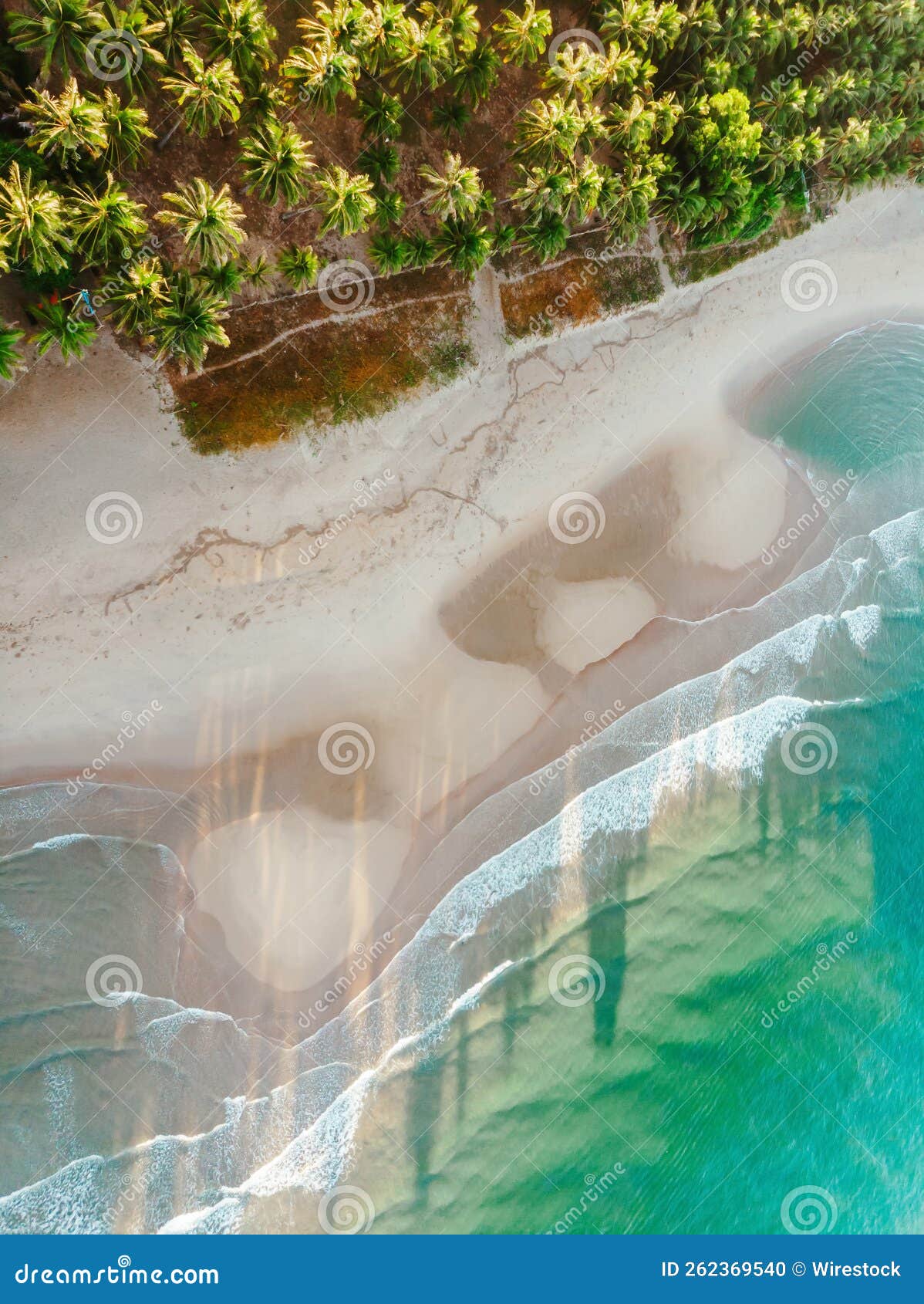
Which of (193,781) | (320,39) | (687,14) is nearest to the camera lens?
(320,39)

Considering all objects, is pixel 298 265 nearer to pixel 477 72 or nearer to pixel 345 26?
pixel 345 26

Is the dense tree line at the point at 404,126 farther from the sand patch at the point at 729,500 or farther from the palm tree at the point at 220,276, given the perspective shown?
the sand patch at the point at 729,500

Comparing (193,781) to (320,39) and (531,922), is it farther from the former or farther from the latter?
(320,39)

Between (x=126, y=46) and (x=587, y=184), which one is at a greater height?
(x=126, y=46)

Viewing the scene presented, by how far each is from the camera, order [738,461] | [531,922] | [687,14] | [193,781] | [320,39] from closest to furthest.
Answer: [320,39], [687,14], [193,781], [531,922], [738,461]

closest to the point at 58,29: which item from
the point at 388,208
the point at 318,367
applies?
the point at 388,208

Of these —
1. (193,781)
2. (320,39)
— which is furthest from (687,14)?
(193,781)
